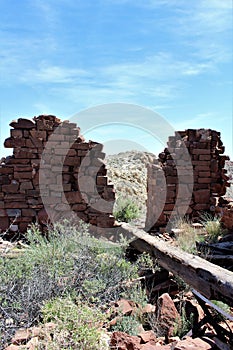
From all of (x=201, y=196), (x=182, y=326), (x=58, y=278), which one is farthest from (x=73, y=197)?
(x=182, y=326)

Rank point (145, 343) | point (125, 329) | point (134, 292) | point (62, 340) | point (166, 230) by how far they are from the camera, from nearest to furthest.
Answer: point (62, 340)
point (145, 343)
point (125, 329)
point (134, 292)
point (166, 230)

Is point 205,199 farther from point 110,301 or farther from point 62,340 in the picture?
point 62,340

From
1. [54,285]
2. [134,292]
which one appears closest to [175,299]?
[134,292]

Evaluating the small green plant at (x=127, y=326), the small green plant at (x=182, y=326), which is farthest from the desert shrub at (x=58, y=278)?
the small green plant at (x=182, y=326)

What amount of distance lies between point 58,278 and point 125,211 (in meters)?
4.99

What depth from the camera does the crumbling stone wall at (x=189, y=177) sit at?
8766mm

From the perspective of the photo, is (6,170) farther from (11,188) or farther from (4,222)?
(4,222)

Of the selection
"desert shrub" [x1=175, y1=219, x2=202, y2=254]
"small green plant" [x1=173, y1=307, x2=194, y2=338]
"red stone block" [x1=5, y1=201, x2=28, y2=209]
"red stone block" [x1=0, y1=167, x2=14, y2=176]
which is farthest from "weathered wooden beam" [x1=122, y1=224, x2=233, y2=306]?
"red stone block" [x1=0, y1=167, x2=14, y2=176]

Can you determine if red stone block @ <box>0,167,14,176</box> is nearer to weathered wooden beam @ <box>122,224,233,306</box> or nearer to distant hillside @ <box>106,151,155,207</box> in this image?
weathered wooden beam @ <box>122,224,233,306</box>

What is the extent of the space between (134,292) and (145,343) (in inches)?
39.0

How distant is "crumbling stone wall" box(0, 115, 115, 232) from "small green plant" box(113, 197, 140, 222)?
4.96 feet

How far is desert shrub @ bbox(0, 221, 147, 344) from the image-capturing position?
4.06 m

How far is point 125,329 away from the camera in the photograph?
3920 mm

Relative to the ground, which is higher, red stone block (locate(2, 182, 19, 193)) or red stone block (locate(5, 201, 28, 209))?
red stone block (locate(2, 182, 19, 193))
